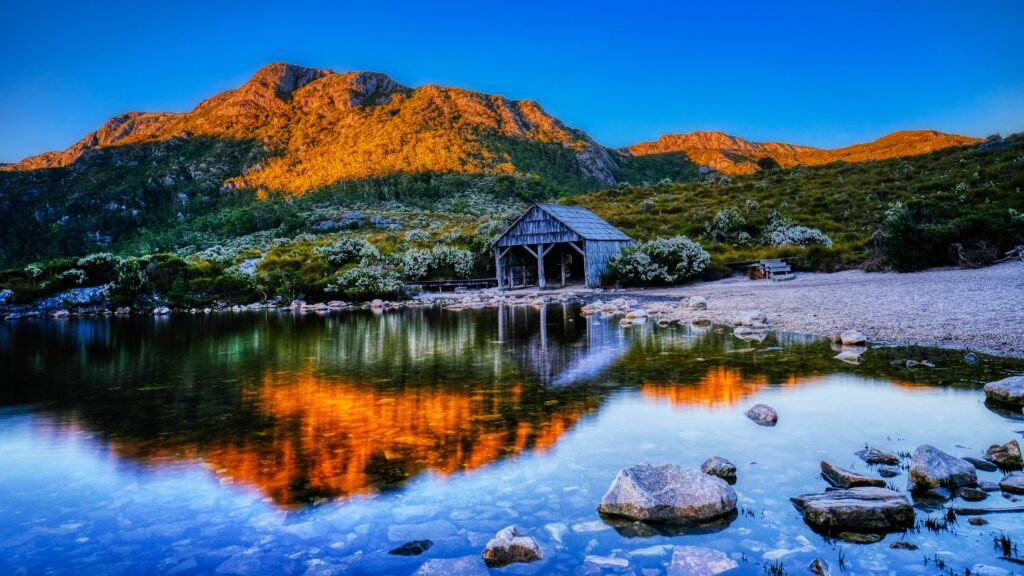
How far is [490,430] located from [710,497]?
127 inches

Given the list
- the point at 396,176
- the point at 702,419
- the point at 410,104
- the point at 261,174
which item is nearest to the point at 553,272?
the point at 702,419

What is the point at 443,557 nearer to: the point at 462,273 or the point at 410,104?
the point at 462,273

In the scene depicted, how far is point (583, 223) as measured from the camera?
36.9 m

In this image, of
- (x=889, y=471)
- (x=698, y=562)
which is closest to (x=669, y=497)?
(x=698, y=562)

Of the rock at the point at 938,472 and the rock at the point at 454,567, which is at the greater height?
the rock at the point at 938,472

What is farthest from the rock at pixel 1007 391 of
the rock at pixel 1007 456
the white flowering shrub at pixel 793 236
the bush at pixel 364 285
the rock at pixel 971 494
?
the bush at pixel 364 285

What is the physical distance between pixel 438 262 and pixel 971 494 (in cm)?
3770

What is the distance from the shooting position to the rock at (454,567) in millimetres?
3938

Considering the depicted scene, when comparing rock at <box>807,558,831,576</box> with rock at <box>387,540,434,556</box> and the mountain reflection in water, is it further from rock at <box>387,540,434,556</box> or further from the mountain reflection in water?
the mountain reflection in water

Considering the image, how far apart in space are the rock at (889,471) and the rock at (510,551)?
3333mm

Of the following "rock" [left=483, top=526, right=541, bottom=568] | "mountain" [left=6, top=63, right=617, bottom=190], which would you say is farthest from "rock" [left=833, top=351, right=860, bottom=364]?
"mountain" [left=6, top=63, right=617, bottom=190]

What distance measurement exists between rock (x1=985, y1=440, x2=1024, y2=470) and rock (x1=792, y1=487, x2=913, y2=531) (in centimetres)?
156

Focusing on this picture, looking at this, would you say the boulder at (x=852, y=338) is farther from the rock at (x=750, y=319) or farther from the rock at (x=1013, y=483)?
the rock at (x=1013, y=483)

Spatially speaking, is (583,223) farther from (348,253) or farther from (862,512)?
(862,512)
